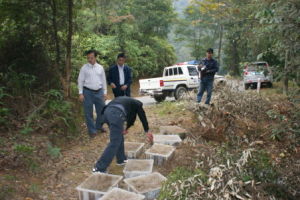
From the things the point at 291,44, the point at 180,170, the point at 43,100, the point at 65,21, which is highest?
the point at 65,21

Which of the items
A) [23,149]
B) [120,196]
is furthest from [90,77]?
[120,196]

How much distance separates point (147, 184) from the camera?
3783 millimetres

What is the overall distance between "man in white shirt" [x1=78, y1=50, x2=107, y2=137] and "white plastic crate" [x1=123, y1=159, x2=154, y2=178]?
5.23ft

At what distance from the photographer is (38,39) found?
670 cm

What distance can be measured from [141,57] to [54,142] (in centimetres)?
1841

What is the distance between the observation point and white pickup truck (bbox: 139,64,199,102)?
1292 cm

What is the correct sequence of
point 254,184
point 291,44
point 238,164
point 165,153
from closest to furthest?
point 254,184, point 238,164, point 291,44, point 165,153

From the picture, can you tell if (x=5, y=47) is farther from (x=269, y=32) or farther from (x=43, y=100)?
(x=269, y=32)

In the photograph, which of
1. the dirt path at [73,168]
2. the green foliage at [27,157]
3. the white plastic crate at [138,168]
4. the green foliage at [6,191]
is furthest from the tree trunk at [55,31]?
the green foliage at [6,191]

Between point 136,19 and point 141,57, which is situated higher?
point 136,19

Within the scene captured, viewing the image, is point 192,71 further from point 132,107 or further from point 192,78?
point 132,107

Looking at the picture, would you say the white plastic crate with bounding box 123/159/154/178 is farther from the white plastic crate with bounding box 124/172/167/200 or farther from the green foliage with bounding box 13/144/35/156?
the green foliage with bounding box 13/144/35/156

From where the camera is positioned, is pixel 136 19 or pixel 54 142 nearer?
pixel 54 142

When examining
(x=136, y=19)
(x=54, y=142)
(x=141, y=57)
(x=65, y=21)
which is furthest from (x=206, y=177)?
(x=136, y=19)
